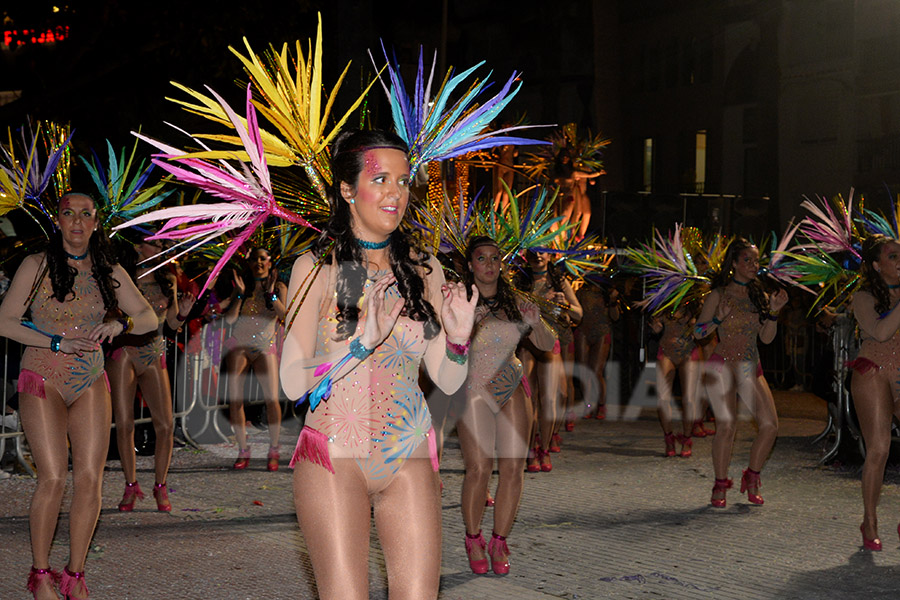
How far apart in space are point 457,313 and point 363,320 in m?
0.29

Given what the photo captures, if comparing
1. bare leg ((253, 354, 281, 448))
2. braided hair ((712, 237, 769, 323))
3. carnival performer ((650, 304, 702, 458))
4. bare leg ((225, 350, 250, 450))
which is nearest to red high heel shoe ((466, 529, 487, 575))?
braided hair ((712, 237, 769, 323))

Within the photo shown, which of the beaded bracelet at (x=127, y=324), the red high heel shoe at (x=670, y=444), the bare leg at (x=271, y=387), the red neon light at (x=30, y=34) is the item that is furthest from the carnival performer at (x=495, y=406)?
the red neon light at (x=30, y=34)

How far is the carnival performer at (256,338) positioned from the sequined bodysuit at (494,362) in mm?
3578

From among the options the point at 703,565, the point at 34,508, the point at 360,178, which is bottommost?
the point at 703,565

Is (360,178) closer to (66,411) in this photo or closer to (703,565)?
(66,411)

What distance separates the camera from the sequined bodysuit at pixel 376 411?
3.23 metres

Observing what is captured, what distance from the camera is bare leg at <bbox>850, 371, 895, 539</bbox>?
21.3ft

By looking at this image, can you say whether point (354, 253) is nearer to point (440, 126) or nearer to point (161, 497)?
point (440, 126)

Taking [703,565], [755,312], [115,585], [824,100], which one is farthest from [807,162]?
[115,585]

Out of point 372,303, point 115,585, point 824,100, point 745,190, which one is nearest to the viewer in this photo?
point 372,303

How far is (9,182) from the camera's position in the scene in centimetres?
593

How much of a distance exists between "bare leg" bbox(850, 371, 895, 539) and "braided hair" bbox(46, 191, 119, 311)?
430cm

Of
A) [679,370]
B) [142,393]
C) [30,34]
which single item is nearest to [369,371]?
[142,393]

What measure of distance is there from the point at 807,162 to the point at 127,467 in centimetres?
2462
